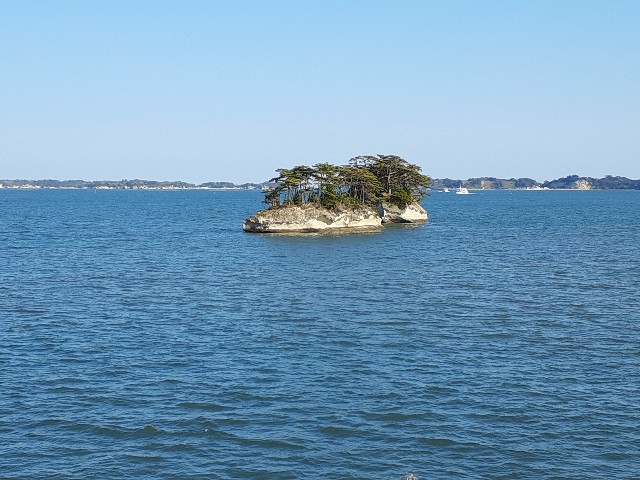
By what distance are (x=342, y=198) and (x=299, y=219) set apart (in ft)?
34.3

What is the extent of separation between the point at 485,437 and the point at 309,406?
757 cm

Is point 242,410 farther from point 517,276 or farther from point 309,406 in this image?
point 517,276

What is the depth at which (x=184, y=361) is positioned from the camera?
37.7 metres

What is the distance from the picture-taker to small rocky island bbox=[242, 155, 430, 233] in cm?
11406

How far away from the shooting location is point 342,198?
120 m

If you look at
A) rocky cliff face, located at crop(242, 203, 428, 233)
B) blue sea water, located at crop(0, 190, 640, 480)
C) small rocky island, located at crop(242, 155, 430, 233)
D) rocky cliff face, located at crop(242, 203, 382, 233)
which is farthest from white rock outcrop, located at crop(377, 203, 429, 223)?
blue sea water, located at crop(0, 190, 640, 480)

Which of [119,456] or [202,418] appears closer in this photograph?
[119,456]

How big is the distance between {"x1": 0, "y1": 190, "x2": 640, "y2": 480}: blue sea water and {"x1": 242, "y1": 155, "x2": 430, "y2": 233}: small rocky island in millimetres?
→ 40254

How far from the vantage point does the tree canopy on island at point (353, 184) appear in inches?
4614

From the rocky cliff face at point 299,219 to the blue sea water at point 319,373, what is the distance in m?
38.9

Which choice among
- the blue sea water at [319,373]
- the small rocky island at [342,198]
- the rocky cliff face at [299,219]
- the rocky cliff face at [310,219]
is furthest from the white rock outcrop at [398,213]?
the blue sea water at [319,373]

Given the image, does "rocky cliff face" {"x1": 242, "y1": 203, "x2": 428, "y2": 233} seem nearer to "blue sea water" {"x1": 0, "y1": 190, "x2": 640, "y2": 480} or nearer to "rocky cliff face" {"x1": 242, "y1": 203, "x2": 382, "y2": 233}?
"rocky cliff face" {"x1": 242, "y1": 203, "x2": 382, "y2": 233}

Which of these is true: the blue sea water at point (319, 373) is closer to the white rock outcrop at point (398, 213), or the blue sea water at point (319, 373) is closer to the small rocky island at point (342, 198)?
the small rocky island at point (342, 198)

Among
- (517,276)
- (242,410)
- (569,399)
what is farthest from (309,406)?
(517,276)
